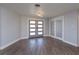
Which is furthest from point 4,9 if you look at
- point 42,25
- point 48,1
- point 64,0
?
point 42,25

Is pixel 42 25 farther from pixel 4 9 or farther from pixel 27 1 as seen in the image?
pixel 27 1

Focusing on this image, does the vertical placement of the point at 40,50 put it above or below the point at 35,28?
below

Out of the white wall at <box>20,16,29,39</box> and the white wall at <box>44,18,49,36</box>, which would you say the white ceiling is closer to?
the white wall at <box>20,16,29,39</box>

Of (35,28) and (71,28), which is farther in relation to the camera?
(35,28)

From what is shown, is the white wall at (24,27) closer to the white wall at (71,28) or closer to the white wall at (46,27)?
the white wall at (46,27)

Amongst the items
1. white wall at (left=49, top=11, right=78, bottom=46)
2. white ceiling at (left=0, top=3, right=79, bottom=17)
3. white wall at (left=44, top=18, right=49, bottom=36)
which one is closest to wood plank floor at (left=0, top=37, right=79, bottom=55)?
white wall at (left=49, top=11, right=78, bottom=46)

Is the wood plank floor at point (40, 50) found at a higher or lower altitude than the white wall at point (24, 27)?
Answer: lower

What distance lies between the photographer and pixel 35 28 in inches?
387

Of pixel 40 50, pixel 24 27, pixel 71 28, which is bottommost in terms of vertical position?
pixel 40 50

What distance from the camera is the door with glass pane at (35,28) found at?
9.51 meters

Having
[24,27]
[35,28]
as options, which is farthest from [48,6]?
[35,28]

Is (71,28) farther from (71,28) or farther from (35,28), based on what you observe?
(35,28)

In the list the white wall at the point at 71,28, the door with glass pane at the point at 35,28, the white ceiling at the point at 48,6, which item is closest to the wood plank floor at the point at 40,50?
the white wall at the point at 71,28

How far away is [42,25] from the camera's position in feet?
34.2
